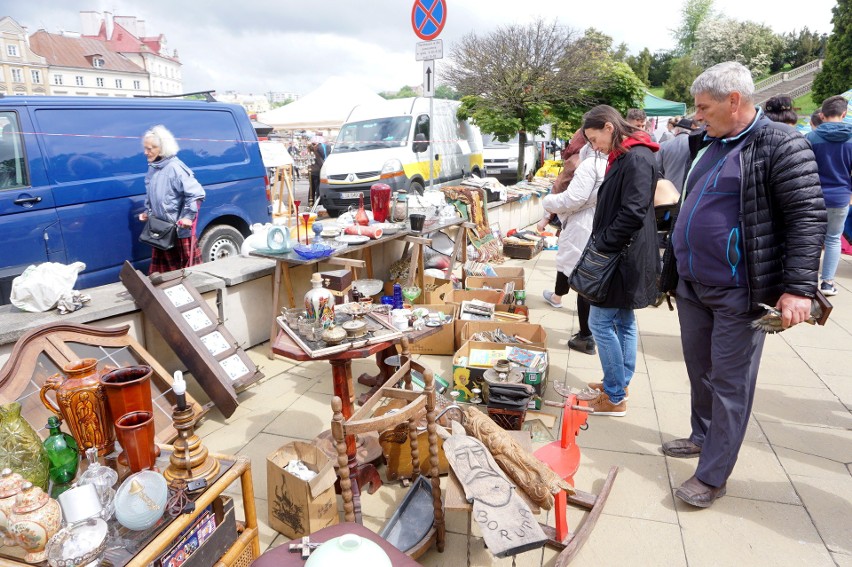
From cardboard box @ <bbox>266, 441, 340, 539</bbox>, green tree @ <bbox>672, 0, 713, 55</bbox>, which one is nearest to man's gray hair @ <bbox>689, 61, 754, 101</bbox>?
cardboard box @ <bbox>266, 441, 340, 539</bbox>


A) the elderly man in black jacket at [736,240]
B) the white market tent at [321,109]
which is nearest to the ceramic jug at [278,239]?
→ the elderly man in black jacket at [736,240]

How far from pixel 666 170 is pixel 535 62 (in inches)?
232

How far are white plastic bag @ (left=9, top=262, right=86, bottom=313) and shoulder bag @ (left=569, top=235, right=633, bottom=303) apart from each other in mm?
3137

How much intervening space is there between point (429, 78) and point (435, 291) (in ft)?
8.27

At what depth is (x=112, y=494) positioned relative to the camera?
66.6 inches

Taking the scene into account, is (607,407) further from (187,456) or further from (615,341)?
(187,456)

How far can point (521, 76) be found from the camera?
412 inches

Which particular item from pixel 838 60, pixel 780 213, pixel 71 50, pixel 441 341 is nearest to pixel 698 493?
pixel 780 213

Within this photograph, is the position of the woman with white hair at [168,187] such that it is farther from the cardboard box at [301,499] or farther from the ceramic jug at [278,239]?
the cardboard box at [301,499]

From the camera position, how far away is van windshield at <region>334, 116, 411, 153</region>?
9.88m

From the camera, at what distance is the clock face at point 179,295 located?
347 centimetres

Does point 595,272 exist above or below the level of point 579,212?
below

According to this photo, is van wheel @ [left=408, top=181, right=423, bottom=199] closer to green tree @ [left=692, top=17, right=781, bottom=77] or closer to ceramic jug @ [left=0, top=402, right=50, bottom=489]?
ceramic jug @ [left=0, top=402, right=50, bottom=489]

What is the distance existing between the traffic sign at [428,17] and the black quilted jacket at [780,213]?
13.3ft
